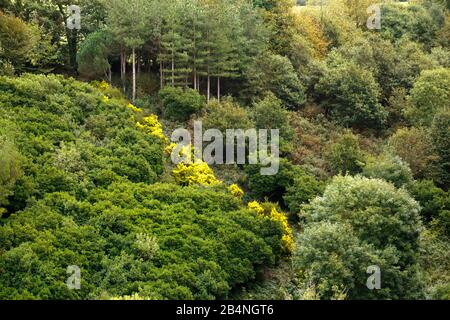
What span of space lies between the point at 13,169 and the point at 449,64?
43.7 m

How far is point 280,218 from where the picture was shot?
29578 mm

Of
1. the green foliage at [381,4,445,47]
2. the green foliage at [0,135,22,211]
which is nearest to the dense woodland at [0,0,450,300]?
the green foliage at [0,135,22,211]

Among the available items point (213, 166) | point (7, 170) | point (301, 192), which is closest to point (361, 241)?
point (301, 192)

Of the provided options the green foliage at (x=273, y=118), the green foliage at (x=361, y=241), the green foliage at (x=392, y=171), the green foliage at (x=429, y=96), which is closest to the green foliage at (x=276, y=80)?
the green foliage at (x=273, y=118)

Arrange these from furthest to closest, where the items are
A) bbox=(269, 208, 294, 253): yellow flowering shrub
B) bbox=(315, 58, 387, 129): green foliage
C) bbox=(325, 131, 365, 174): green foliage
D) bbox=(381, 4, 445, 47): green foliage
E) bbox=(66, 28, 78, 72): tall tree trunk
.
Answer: bbox=(381, 4, 445, 47): green foliage
bbox=(315, 58, 387, 129): green foliage
bbox=(66, 28, 78, 72): tall tree trunk
bbox=(325, 131, 365, 174): green foliage
bbox=(269, 208, 294, 253): yellow flowering shrub

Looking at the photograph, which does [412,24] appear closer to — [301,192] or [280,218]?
[301,192]

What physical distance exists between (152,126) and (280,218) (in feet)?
37.2

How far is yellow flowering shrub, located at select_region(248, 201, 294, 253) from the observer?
2848 cm

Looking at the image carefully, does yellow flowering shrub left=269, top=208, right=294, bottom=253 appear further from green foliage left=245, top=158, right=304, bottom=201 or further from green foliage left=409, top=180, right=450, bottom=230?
green foliage left=409, top=180, right=450, bottom=230

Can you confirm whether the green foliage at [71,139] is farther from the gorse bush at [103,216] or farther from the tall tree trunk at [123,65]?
the tall tree trunk at [123,65]

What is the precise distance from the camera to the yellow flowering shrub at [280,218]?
93.5 feet

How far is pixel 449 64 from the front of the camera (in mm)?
52938

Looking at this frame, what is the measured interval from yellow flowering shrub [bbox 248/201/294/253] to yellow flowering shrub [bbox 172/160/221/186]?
2749 millimetres
